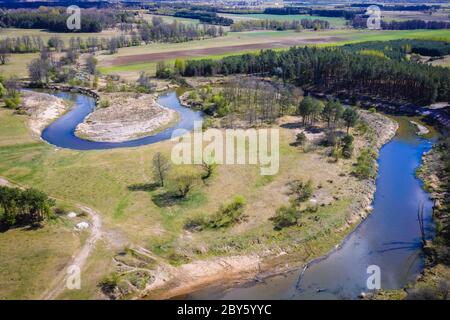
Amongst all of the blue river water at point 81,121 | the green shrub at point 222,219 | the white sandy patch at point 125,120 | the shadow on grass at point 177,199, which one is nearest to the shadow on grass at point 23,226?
the shadow on grass at point 177,199

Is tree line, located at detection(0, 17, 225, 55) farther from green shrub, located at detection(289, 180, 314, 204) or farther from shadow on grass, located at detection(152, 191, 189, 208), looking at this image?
green shrub, located at detection(289, 180, 314, 204)

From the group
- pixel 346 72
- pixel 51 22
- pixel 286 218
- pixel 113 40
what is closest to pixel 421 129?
pixel 346 72

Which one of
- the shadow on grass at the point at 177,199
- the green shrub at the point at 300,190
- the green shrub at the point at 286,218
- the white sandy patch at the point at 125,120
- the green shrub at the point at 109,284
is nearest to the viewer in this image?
the green shrub at the point at 109,284

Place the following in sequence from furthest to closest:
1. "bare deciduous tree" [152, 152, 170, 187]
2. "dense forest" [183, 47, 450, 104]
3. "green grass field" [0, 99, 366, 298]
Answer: "dense forest" [183, 47, 450, 104], "bare deciduous tree" [152, 152, 170, 187], "green grass field" [0, 99, 366, 298]

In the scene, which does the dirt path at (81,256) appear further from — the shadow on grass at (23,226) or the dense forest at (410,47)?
the dense forest at (410,47)

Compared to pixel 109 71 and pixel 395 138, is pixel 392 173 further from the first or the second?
pixel 109 71

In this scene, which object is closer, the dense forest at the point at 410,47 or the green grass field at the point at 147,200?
the green grass field at the point at 147,200

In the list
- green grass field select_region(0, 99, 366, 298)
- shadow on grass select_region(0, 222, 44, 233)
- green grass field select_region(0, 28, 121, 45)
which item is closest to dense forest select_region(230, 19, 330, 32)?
green grass field select_region(0, 28, 121, 45)
